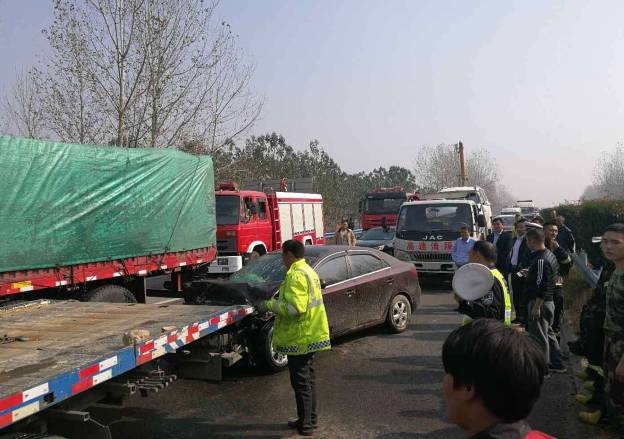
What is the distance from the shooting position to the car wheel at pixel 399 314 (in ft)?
26.3

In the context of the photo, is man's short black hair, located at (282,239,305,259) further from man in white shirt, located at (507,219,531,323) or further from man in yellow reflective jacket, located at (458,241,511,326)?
man in white shirt, located at (507,219,531,323)

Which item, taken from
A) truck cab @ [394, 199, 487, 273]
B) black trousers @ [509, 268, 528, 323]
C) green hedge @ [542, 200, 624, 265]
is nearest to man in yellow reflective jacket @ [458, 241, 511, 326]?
black trousers @ [509, 268, 528, 323]

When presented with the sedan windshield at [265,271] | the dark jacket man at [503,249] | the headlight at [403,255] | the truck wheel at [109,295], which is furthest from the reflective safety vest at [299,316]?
the headlight at [403,255]

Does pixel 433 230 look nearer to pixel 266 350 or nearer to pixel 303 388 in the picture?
pixel 266 350

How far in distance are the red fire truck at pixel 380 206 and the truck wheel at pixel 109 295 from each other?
15348 millimetres

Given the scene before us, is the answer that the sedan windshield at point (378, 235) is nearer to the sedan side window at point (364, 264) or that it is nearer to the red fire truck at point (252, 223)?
the red fire truck at point (252, 223)

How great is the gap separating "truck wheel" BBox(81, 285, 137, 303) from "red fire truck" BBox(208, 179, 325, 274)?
12.1 ft

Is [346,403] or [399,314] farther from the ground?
[399,314]

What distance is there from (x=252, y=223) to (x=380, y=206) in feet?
33.3

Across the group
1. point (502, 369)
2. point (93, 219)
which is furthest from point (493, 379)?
point (93, 219)

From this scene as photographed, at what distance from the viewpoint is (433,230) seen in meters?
13.2

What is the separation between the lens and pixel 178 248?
30.6ft

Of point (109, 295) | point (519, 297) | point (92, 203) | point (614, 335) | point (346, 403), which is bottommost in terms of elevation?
point (346, 403)

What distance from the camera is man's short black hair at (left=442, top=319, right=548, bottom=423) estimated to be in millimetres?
1324
